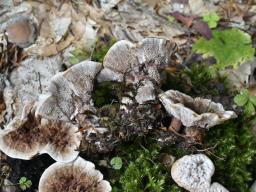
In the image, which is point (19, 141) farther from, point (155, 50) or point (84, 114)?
point (155, 50)

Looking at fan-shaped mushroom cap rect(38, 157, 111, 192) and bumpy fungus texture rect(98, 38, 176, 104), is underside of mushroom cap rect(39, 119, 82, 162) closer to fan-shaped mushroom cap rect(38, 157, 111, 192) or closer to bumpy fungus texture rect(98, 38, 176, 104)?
fan-shaped mushroom cap rect(38, 157, 111, 192)

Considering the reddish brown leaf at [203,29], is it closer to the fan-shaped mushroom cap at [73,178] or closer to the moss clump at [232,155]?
the moss clump at [232,155]

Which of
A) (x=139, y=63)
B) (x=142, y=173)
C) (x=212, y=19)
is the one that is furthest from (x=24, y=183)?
(x=212, y=19)

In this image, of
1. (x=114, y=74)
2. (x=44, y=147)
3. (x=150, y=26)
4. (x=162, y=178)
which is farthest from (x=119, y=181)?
(x=150, y=26)

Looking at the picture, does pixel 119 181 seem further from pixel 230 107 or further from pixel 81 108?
pixel 230 107

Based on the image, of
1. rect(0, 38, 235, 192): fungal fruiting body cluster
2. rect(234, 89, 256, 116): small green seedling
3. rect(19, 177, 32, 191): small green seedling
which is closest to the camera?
rect(0, 38, 235, 192): fungal fruiting body cluster

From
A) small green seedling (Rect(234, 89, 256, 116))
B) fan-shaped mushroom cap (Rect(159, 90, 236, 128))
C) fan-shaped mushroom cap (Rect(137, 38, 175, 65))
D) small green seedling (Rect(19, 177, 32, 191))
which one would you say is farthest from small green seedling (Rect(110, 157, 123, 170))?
small green seedling (Rect(234, 89, 256, 116))
